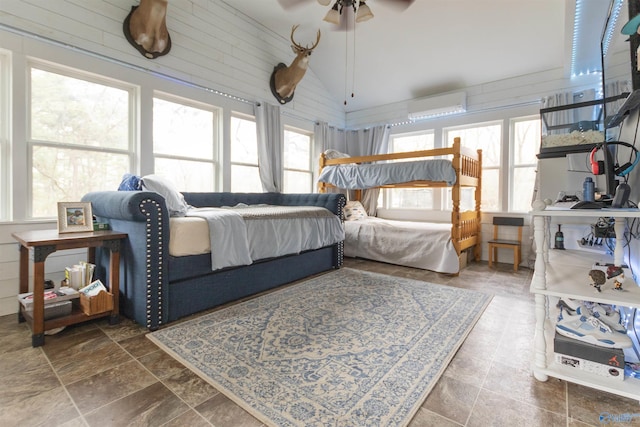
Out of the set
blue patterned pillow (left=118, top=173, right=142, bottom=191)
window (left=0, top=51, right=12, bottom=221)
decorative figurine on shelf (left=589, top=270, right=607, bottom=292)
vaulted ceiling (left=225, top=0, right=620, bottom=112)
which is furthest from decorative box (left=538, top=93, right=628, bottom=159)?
window (left=0, top=51, right=12, bottom=221)

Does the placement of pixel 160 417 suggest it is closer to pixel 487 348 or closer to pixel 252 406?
pixel 252 406

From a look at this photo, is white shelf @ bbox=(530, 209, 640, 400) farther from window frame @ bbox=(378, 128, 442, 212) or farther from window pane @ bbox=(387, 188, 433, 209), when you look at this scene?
window pane @ bbox=(387, 188, 433, 209)

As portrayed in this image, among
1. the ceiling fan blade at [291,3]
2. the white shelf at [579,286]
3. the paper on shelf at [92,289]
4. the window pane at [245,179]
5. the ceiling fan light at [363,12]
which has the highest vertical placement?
the ceiling fan blade at [291,3]

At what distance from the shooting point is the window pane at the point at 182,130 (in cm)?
317

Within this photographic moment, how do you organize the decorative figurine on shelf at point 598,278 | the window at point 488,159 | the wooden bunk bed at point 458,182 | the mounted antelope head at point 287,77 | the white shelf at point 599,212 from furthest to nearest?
1. the window at point 488,159
2. the mounted antelope head at point 287,77
3. the wooden bunk bed at point 458,182
4. the decorative figurine on shelf at point 598,278
5. the white shelf at point 599,212

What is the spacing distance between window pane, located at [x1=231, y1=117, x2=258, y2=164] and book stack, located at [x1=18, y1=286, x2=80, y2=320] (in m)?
2.33

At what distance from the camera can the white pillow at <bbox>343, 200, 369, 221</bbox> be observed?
460 centimetres

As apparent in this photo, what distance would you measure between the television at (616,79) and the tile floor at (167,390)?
98cm

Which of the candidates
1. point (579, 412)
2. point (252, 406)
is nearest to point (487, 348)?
point (579, 412)

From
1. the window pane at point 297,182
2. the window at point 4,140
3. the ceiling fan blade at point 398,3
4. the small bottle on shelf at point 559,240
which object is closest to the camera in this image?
the window at point 4,140

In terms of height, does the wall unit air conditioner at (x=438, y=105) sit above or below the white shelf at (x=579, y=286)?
above

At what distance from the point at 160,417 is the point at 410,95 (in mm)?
4965

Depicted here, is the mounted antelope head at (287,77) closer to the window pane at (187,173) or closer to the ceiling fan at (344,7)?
the ceiling fan at (344,7)

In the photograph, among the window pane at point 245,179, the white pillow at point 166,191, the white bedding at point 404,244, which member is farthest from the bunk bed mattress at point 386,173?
the white pillow at point 166,191
